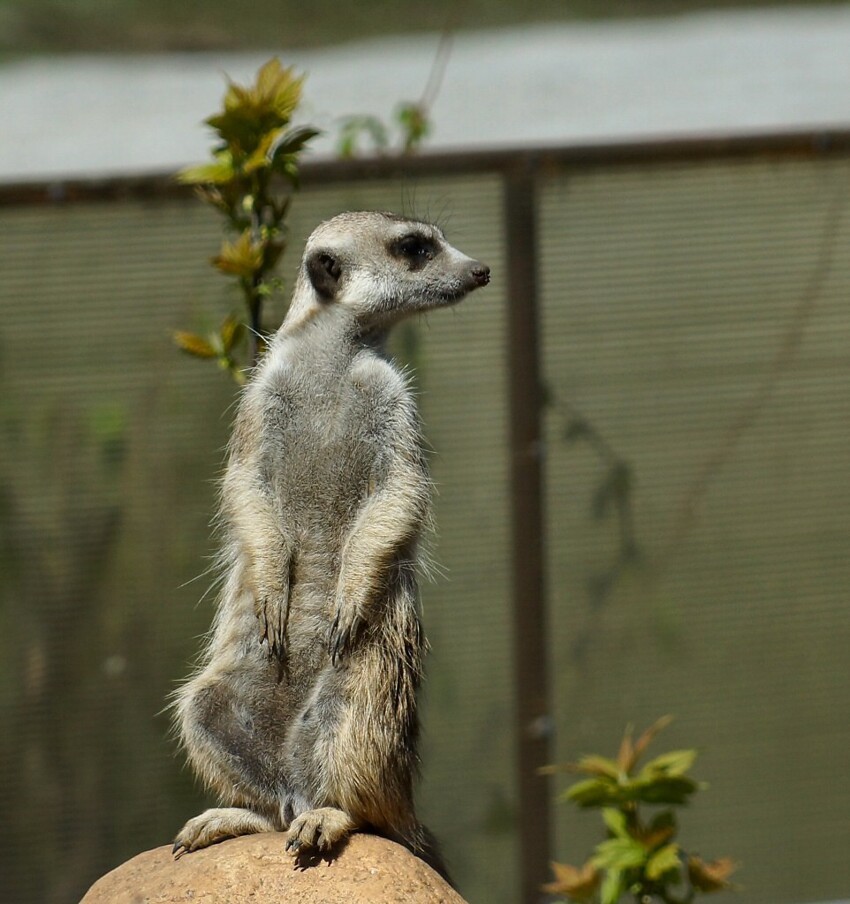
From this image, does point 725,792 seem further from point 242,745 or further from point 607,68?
point 607,68

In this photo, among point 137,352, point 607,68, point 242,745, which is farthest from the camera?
point 607,68

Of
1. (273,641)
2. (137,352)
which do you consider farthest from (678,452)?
(273,641)

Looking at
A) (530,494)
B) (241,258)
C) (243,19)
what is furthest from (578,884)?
(243,19)

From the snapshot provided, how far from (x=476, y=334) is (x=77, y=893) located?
7.97 feet

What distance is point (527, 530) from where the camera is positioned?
4.38 m

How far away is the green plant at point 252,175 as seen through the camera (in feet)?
9.29

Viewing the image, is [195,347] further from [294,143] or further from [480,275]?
[480,275]

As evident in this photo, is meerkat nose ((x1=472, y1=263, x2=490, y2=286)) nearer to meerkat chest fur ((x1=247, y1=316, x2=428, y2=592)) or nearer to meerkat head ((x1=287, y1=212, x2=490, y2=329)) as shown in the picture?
meerkat head ((x1=287, y1=212, x2=490, y2=329))

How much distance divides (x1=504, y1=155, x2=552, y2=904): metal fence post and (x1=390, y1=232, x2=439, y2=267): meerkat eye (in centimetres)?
150

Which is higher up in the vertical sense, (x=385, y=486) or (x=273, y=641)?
(x=385, y=486)

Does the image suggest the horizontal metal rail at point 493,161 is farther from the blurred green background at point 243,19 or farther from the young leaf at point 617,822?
the young leaf at point 617,822

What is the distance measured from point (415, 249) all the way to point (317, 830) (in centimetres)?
132

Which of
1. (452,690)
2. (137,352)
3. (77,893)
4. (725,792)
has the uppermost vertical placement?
(137,352)

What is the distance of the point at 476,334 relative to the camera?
4375mm
